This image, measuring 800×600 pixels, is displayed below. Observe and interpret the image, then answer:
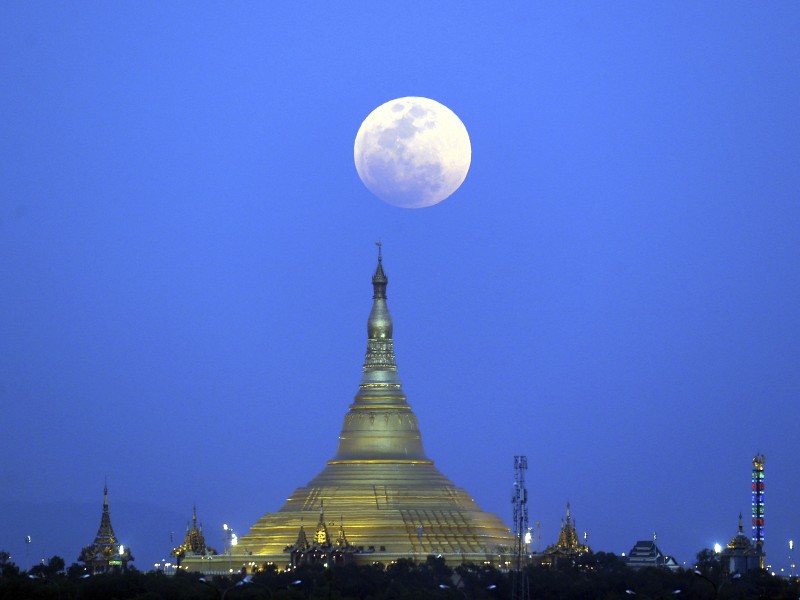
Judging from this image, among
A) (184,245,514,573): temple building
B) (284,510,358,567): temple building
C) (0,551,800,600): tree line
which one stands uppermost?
(184,245,514,573): temple building

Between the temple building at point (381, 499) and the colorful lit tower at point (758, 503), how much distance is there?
2201 cm

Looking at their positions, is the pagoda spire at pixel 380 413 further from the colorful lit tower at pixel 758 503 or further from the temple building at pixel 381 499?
the colorful lit tower at pixel 758 503

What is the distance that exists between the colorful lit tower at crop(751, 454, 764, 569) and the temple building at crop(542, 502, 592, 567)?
13.7 metres

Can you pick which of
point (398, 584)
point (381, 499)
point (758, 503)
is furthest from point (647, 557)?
point (398, 584)

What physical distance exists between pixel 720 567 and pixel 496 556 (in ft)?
54.8

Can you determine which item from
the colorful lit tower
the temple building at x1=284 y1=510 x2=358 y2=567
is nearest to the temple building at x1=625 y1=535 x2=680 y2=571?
the colorful lit tower

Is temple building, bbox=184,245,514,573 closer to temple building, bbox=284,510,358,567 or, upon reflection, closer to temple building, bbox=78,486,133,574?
temple building, bbox=284,510,358,567

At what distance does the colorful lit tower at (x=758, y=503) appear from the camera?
149 metres

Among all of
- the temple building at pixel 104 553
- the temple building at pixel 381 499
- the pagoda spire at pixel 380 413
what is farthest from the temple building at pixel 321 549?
the temple building at pixel 104 553

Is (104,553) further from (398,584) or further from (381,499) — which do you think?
(398,584)

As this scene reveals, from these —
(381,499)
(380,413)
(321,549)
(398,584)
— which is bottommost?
(398,584)

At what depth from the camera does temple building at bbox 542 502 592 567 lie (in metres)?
137

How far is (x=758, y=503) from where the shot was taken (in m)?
151

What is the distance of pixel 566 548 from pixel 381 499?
13.4m
